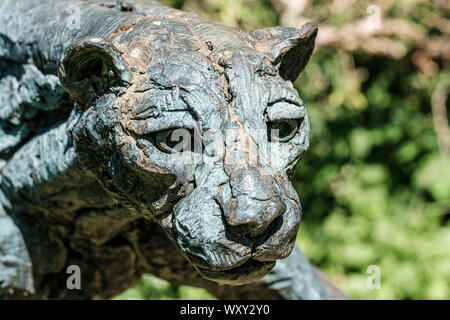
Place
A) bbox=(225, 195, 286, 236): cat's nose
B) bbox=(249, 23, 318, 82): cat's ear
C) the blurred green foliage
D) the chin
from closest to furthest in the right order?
bbox=(225, 195, 286, 236): cat's nose → the chin → bbox=(249, 23, 318, 82): cat's ear → the blurred green foliage

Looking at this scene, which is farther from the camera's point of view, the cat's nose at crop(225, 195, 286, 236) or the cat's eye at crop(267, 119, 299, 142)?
the cat's eye at crop(267, 119, 299, 142)

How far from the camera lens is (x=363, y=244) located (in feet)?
13.4

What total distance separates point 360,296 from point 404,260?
35 cm

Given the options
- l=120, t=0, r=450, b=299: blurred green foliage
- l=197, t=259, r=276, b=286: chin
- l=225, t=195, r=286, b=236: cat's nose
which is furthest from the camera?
l=120, t=0, r=450, b=299: blurred green foliage

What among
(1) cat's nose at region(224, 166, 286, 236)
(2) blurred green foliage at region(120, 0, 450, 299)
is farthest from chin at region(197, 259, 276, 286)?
(2) blurred green foliage at region(120, 0, 450, 299)

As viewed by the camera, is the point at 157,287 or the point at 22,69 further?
the point at 157,287

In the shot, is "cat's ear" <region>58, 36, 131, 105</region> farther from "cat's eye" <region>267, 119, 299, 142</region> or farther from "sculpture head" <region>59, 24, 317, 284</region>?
"cat's eye" <region>267, 119, 299, 142</region>

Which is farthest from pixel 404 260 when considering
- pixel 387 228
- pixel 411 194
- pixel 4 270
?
pixel 4 270

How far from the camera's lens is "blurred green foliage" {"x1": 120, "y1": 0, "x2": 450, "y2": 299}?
12.8 feet

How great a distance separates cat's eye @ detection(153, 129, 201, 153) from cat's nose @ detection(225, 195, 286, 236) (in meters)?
0.17

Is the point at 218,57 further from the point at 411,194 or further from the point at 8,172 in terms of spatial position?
the point at 411,194

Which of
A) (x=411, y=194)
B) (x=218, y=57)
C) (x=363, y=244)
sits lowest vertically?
(x=363, y=244)

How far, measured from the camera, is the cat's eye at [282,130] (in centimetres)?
150

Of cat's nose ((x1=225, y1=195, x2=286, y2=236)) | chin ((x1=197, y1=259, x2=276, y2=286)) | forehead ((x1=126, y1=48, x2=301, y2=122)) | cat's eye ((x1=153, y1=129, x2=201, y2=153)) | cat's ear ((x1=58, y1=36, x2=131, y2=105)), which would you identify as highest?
cat's ear ((x1=58, y1=36, x2=131, y2=105))
